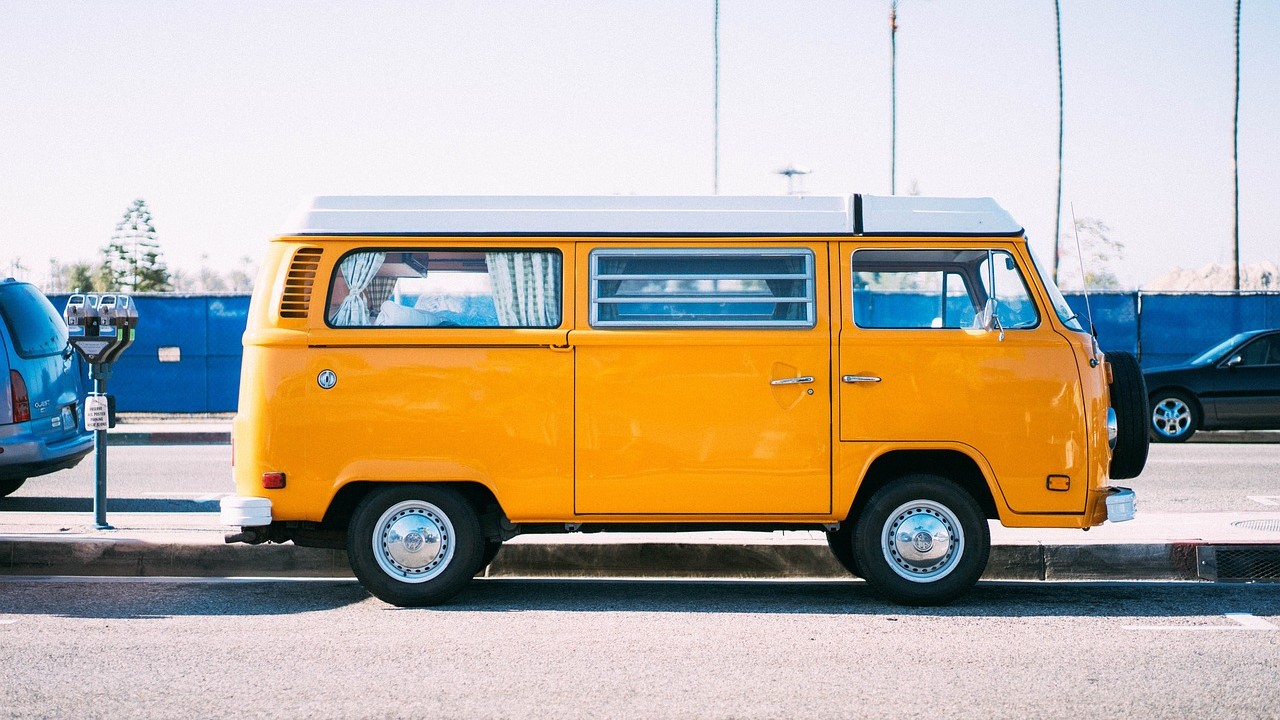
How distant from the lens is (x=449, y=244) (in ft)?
21.7

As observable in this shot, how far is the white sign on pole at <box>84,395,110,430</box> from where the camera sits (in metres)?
8.41

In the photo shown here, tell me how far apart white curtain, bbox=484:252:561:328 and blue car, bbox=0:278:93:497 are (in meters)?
5.06

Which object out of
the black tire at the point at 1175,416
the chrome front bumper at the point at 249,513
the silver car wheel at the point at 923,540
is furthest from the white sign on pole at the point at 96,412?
the black tire at the point at 1175,416

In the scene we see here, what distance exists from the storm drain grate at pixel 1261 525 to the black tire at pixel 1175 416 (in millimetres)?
7089

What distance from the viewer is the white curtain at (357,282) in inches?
259

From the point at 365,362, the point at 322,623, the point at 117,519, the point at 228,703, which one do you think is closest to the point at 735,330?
the point at 365,362

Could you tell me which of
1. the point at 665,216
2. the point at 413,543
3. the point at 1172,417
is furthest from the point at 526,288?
the point at 1172,417

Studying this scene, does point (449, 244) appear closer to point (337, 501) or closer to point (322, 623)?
point (337, 501)

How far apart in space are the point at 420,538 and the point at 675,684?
6.76 feet

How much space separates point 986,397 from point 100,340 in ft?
19.3

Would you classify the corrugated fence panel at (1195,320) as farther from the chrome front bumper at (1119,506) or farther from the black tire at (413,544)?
the black tire at (413,544)

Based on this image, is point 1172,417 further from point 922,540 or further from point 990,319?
point 922,540

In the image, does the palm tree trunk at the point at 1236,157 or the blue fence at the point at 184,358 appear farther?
the palm tree trunk at the point at 1236,157

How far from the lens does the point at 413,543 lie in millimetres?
6543
